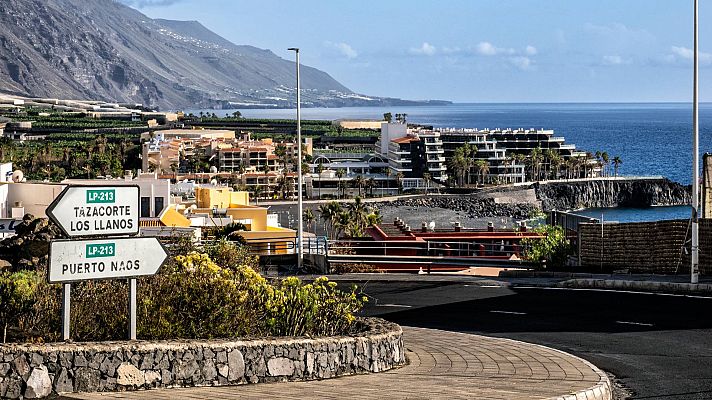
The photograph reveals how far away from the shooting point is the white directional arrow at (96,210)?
11.8m

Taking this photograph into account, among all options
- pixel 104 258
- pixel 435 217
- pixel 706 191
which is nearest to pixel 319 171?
pixel 435 217

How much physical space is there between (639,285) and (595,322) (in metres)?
4.41

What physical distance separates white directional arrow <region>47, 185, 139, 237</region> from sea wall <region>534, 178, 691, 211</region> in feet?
514

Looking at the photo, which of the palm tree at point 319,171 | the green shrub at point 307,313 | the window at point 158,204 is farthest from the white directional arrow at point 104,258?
the palm tree at point 319,171

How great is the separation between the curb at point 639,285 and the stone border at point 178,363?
10.1 meters

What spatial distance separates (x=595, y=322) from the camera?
1839cm

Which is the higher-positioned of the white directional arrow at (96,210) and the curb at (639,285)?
the white directional arrow at (96,210)

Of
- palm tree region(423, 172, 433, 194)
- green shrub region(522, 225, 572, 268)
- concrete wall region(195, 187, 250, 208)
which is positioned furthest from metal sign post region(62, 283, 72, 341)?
palm tree region(423, 172, 433, 194)

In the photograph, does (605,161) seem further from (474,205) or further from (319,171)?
(319,171)

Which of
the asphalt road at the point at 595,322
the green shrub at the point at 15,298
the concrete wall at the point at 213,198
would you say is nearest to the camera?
the green shrub at the point at 15,298

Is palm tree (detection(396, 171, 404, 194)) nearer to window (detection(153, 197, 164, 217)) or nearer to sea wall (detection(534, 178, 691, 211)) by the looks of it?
sea wall (detection(534, 178, 691, 211))

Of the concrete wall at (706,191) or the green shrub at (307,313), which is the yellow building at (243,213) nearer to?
the concrete wall at (706,191)

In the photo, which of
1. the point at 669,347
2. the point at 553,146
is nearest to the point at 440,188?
the point at 553,146

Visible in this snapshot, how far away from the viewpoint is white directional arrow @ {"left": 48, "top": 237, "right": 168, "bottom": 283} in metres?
11.8
